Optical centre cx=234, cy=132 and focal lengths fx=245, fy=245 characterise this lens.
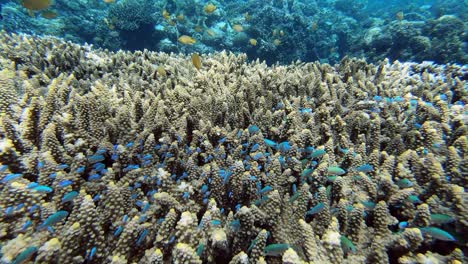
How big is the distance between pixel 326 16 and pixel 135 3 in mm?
15143

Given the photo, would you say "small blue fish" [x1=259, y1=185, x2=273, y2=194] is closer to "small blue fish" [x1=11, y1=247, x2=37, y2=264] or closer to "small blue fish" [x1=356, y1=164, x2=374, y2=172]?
"small blue fish" [x1=356, y1=164, x2=374, y2=172]

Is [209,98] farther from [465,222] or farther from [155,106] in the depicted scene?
[465,222]

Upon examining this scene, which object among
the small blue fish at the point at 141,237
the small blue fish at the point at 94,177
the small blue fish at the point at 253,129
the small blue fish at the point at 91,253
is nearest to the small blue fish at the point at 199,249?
the small blue fish at the point at 141,237

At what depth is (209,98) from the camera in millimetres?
3135

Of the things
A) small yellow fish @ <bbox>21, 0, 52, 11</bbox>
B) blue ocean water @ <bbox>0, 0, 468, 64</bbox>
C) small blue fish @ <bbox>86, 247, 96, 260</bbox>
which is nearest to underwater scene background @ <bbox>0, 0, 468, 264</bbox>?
small blue fish @ <bbox>86, 247, 96, 260</bbox>

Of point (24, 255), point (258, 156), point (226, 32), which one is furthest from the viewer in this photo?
point (226, 32)

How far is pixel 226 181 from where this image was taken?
2.12 metres

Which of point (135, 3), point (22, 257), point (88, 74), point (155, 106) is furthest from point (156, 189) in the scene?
point (135, 3)

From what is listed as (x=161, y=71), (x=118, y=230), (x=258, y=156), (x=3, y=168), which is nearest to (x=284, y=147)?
(x=258, y=156)

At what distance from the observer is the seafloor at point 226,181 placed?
1.69 m

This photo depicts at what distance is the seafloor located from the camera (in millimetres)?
1689

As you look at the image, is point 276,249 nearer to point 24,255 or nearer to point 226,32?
point 24,255

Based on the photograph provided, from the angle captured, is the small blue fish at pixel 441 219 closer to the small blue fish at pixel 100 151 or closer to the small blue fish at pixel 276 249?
the small blue fish at pixel 276 249

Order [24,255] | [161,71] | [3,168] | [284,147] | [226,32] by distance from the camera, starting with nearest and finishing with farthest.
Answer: [24,255] → [3,168] → [284,147] → [161,71] → [226,32]
